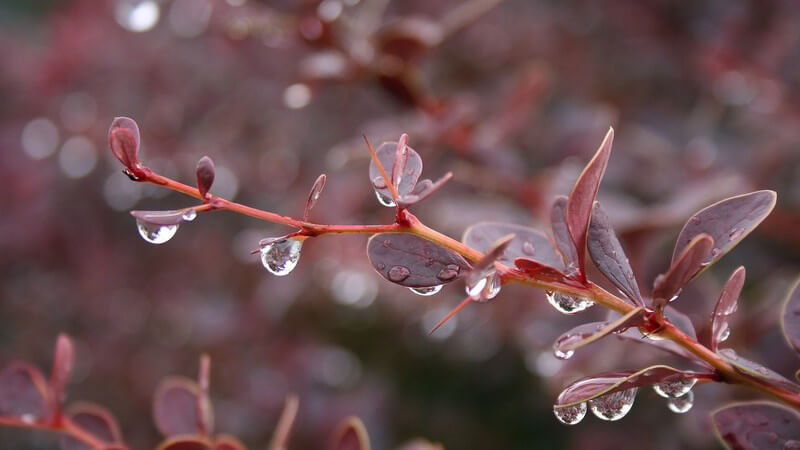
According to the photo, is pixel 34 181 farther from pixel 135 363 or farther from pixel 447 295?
pixel 447 295

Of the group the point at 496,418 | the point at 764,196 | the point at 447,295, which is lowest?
the point at 496,418

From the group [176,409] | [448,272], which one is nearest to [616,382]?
[448,272]

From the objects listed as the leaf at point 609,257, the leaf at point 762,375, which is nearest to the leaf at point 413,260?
the leaf at point 609,257

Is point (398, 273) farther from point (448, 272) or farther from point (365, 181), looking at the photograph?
point (365, 181)

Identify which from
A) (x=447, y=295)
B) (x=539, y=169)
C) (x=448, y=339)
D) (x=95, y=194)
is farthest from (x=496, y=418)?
(x=95, y=194)

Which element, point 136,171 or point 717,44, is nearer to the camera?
point 136,171

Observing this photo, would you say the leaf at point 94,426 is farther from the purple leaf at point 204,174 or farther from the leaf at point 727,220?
the leaf at point 727,220
